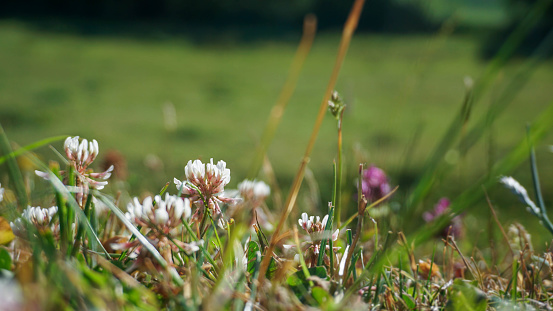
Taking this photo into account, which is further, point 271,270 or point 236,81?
point 236,81

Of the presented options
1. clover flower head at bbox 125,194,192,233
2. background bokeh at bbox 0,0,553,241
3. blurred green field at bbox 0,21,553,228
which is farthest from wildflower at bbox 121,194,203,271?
blurred green field at bbox 0,21,553,228

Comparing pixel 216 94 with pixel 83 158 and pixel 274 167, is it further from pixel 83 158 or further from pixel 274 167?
pixel 83 158

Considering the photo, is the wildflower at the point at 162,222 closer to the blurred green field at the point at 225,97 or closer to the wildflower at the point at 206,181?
the wildflower at the point at 206,181

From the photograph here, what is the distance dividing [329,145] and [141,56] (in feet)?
7.58

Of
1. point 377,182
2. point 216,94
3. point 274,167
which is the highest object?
point 377,182

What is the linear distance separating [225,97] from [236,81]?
1.31 feet

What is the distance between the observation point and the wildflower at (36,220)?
0.26 m

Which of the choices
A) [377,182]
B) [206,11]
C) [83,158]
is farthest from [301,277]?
[206,11]

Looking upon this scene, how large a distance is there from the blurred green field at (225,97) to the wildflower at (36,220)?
476 millimetres

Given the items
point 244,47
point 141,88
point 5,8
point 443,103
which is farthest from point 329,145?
point 5,8

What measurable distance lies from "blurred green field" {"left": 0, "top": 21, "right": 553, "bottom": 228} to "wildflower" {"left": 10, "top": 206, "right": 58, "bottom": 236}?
0.48 m

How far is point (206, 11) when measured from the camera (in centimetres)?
593

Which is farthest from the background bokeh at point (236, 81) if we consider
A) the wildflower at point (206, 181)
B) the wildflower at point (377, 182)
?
the wildflower at point (206, 181)

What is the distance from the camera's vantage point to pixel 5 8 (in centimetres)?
573
